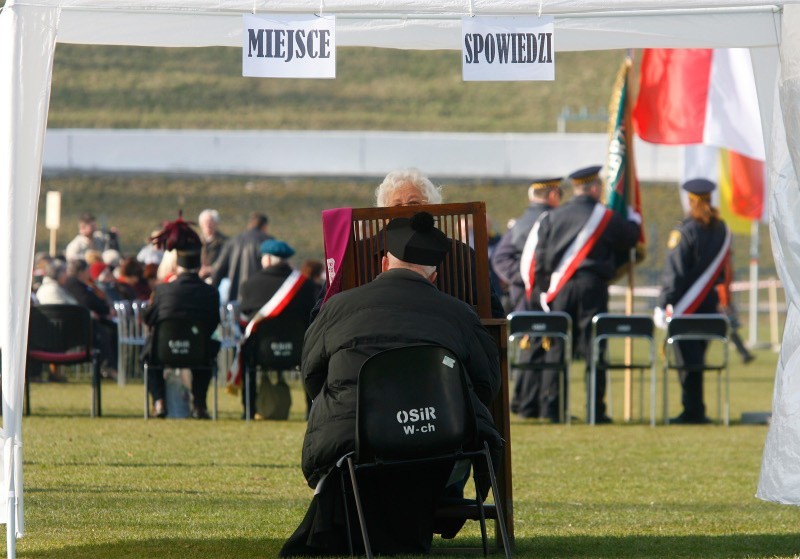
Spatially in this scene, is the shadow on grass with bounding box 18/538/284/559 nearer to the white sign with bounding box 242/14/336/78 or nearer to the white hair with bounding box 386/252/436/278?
the white hair with bounding box 386/252/436/278

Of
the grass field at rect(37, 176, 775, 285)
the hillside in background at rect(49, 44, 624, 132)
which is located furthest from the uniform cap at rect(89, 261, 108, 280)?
the hillside in background at rect(49, 44, 624, 132)

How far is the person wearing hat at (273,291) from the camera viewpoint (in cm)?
1345

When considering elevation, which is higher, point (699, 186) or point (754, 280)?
point (699, 186)

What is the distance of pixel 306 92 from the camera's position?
54.0 m

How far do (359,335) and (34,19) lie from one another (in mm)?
1922

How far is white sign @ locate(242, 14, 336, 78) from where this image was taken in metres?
6.66

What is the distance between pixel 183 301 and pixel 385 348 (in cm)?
723

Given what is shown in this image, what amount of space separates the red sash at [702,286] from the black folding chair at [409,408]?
26.5 feet

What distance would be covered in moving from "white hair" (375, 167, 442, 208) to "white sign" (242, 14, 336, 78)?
0.70m

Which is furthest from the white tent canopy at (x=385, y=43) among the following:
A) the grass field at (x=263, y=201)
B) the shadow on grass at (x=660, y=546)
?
the grass field at (x=263, y=201)

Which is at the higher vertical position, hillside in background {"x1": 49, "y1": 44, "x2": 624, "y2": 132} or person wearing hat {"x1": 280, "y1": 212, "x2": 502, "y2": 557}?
hillside in background {"x1": 49, "y1": 44, "x2": 624, "y2": 132}

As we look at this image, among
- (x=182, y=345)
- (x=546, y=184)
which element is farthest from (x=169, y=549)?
(x=546, y=184)

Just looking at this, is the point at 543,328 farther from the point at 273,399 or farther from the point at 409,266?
the point at 409,266

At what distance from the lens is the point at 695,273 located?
45.8 feet
